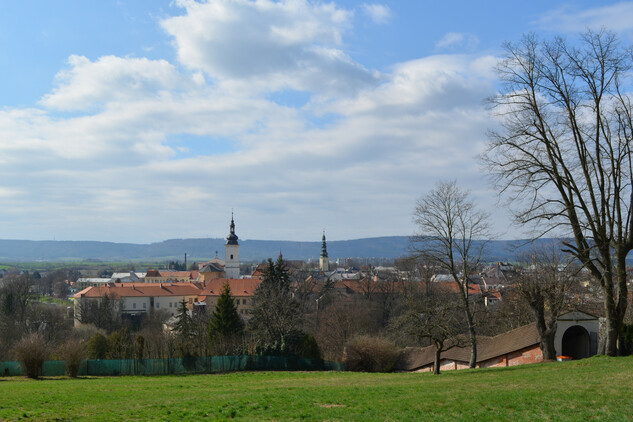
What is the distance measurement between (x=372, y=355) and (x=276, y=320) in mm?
11053

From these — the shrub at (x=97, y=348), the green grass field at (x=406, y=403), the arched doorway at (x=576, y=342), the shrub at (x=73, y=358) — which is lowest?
the shrub at (x=97, y=348)

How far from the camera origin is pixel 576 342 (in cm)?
3366

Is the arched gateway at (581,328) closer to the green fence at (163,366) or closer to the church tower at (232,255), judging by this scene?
the green fence at (163,366)

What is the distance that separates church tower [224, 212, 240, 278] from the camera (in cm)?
13500

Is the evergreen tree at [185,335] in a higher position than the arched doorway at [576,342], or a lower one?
lower

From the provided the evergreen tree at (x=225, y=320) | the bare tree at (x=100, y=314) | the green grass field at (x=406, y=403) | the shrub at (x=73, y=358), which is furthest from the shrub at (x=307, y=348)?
the bare tree at (x=100, y=314)

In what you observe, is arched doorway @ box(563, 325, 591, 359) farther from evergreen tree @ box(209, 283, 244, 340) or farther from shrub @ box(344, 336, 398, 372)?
evergreen tree @ box(209, 283, 244, 340)

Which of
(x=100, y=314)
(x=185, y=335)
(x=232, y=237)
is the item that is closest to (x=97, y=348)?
(x=185, y=335)

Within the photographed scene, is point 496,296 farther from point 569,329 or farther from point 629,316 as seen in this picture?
point 569,329

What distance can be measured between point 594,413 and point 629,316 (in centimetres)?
3537

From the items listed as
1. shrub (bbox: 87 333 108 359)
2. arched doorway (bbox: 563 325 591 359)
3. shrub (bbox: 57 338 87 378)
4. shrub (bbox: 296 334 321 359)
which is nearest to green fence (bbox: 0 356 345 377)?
shrub (bbox: 57 338 87 378)

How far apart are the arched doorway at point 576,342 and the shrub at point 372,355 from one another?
1267 cm

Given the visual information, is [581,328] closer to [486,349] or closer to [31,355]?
[486,349]

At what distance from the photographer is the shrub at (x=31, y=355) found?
34281 mm
